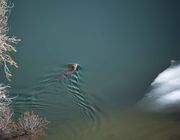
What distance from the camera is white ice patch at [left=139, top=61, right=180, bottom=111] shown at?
20.4 m

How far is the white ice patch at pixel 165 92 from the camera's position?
66.9ft

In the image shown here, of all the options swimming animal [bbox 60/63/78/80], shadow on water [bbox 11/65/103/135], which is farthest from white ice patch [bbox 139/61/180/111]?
swimming animal [bbox 60/63/78/80]

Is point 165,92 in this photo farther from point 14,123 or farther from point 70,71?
point 14,123

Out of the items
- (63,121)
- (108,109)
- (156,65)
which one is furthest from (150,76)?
(63,121)

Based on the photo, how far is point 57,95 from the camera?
20656mm

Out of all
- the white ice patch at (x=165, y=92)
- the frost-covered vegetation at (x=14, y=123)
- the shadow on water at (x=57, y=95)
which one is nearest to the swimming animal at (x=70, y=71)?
the shadow on water at (x=57, y=95)

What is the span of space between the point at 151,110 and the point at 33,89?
20.0 feet

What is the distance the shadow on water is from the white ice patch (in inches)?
104

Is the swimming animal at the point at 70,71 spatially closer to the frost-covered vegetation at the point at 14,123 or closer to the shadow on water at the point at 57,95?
the shadow on water at the point at 57,95

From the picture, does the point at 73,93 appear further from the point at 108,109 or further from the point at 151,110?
the point at 151,110

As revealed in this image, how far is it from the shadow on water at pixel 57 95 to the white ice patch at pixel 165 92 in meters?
2.63

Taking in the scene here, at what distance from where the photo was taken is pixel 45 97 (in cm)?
2055

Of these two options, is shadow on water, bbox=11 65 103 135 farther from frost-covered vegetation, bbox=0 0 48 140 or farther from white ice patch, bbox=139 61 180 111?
white ice patch, bbox=139 61 180 111

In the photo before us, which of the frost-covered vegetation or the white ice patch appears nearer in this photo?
the frost-covered vegetation
